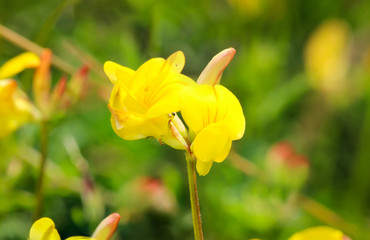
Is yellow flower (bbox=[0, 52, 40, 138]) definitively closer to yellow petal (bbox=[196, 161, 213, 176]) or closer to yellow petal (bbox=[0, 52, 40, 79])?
yellow petal (bbox=[0, 52, 40, 79])

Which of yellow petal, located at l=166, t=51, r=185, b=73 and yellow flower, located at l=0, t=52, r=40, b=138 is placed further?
yellow flower, located at l=0, t=52, r=40, b=138

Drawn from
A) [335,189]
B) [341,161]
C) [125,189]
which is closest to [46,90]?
[125,189]

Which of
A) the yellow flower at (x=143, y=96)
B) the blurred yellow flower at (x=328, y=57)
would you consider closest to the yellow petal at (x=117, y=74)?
the yellow flower at (x=143, y=96)

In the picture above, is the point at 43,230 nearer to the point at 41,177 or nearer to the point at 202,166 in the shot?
the point at 202,166

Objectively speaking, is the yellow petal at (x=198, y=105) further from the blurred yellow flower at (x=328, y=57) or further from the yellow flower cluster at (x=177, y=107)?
the blurred yellow flower at (x=328, y=57)

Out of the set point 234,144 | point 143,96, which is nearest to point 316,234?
point 143,96

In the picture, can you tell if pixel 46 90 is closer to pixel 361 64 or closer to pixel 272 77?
pixel 272 77

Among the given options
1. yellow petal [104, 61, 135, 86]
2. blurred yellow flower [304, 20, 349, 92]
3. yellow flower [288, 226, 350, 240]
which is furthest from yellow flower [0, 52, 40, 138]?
blurred yellow flower [304, 20, 349, 92]
